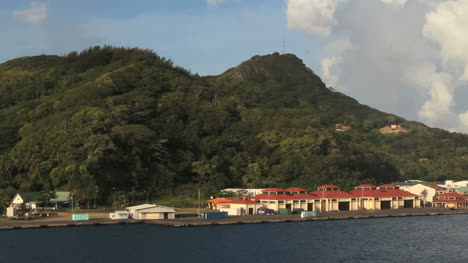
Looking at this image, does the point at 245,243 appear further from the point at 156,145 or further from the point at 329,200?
the point at 156,145

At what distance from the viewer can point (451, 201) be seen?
13538 centimetres

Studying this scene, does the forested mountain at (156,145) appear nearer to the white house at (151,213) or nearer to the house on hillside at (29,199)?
the house on hillside at (29,199)

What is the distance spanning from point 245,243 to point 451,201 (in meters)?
75.5

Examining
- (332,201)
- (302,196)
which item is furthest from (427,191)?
(302,196)

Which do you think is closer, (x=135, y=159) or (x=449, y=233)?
(x=449, y=233)

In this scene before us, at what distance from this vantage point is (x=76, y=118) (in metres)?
152

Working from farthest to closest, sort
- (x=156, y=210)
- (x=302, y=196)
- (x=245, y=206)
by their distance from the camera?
1. (x=302, y=196)
2. (x=245, y=206)
3. (x=156, y=210)

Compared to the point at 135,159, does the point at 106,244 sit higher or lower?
lower

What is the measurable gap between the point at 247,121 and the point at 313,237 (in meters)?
105

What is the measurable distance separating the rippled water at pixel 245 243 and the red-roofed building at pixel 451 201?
127 ft

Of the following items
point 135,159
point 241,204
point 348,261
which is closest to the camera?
point 348,261

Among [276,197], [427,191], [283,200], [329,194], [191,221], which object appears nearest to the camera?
[191,221]

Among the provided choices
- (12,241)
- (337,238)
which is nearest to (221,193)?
(337,238)

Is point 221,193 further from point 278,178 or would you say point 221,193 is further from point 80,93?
point 80,93
